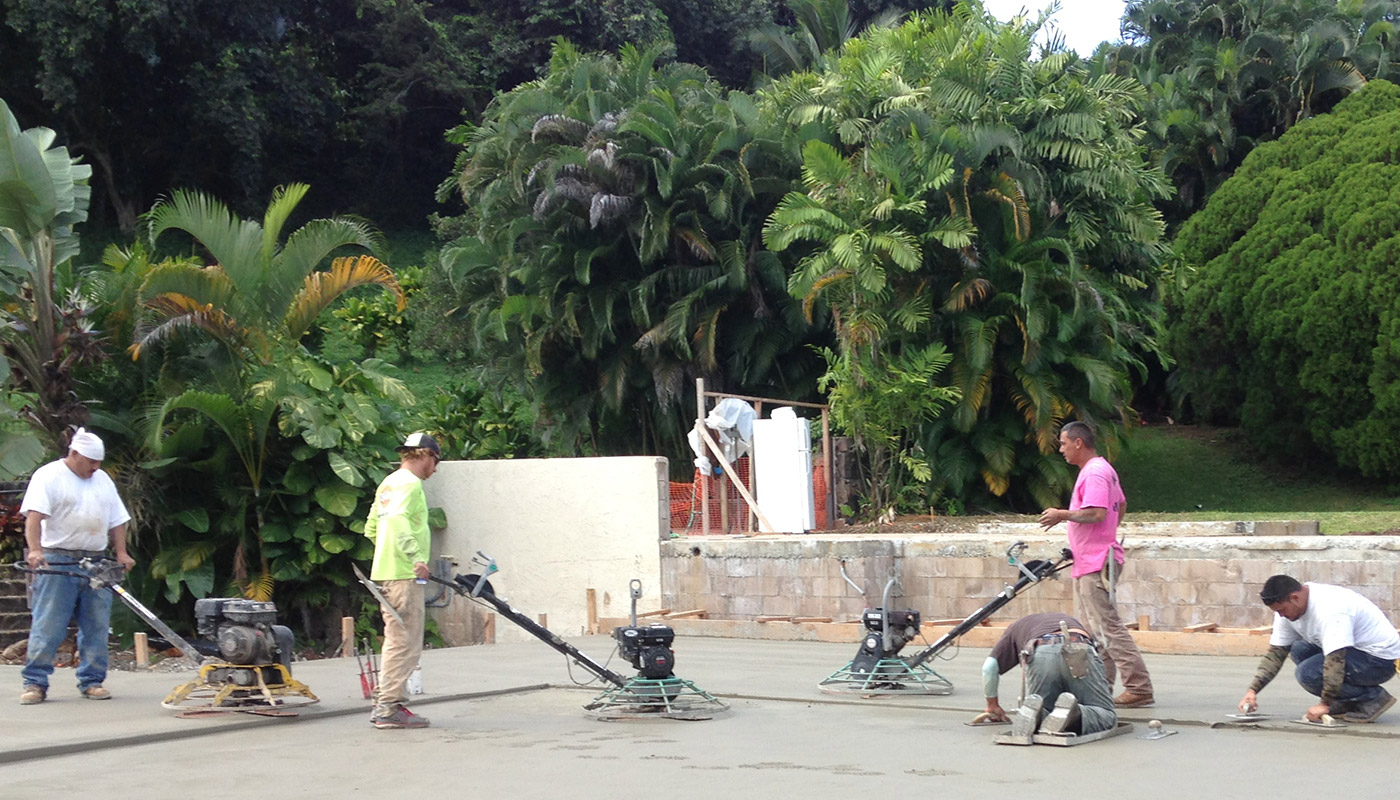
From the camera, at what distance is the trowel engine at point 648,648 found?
27.9ft

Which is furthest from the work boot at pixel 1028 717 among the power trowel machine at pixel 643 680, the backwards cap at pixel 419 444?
the backwards cap at pixel 419 444

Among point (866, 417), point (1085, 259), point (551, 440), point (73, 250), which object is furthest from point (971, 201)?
point (73, 250)

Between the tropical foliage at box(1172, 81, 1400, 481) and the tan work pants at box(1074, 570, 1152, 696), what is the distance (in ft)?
51.1

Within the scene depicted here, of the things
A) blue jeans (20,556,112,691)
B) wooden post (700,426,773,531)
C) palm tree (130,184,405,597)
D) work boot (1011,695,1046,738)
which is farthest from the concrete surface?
wooden post (700,426,773,531)

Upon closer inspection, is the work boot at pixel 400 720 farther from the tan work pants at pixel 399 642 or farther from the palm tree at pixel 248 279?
the palm tree at pixel 248 279

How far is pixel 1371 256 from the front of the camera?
22.0 m

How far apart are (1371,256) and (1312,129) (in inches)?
174

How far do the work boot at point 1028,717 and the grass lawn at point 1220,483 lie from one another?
15541mm

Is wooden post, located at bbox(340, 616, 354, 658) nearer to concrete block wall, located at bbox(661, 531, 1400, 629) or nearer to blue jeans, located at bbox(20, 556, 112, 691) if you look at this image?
blue jeans, located at bbox(20, 556, 112, 691)

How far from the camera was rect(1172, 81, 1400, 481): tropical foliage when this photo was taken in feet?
72.7

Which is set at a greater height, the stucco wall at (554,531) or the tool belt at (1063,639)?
the stucco wall at (554,531)

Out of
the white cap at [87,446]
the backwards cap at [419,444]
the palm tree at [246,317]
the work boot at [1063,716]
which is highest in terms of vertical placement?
the palm tree at [246,317]

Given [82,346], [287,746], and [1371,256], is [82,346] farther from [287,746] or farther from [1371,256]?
[1371,256]

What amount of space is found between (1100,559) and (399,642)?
13.7 feet
